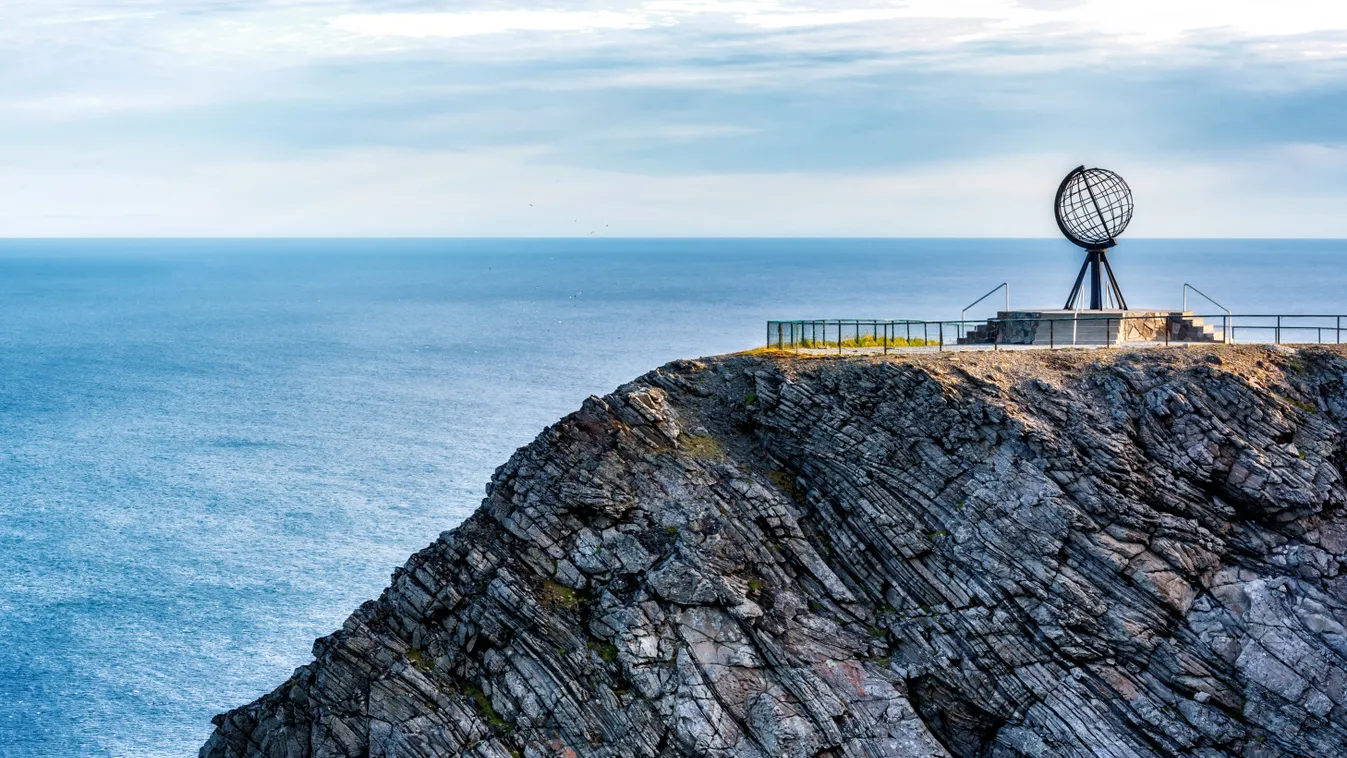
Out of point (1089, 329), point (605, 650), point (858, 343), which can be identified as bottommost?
point (605, 650)

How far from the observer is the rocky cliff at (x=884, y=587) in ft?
129

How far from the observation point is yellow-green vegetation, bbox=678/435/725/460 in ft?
148

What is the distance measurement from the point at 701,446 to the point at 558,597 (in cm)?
743

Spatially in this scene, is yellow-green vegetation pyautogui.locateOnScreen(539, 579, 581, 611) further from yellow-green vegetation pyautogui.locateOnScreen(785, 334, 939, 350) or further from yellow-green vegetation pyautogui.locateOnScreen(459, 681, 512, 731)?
yellow-green vegetation pyautogui.locateOnScreen(785, 334, 939, 350)

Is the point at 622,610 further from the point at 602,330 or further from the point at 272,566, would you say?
the point at 602,330

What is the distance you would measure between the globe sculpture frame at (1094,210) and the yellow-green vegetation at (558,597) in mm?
27587

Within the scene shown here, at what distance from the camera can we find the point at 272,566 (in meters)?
73.0

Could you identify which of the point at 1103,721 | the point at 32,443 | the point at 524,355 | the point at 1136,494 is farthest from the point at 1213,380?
the point at 524,355

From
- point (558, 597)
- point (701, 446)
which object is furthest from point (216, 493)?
point (558, 597)

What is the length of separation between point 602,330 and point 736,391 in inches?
5184

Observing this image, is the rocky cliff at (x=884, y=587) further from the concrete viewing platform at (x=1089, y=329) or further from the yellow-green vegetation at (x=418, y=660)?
the concrete viewing platform at (x=1089, y=329)

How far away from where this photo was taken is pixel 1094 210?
57.6 metres

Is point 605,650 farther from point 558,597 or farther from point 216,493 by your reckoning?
point 216,493

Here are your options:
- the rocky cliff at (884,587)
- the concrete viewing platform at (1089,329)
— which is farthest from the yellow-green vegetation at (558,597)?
the concrete viewing platform at (1089,329)
